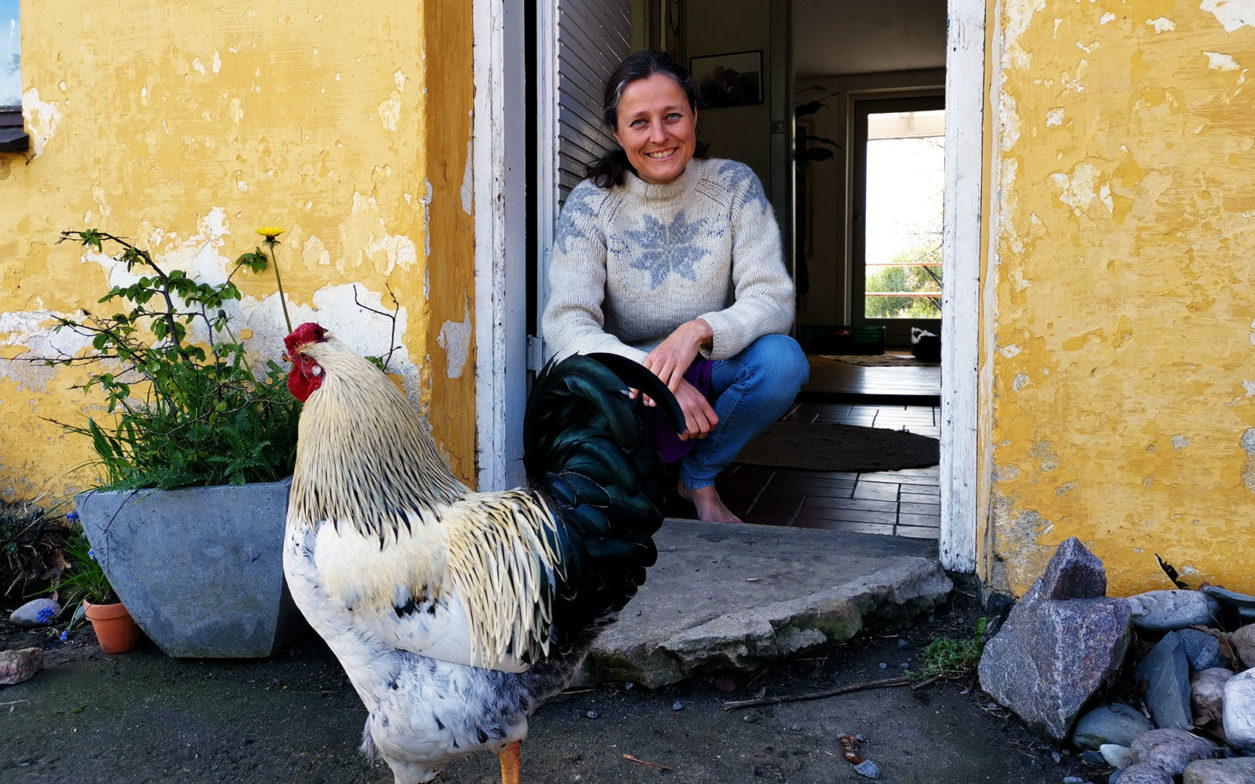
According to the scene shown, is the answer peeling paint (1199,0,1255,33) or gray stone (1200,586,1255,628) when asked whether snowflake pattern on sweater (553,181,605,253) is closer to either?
peeling paint (1199,0,1255,33)

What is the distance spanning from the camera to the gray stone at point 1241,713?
1.86m

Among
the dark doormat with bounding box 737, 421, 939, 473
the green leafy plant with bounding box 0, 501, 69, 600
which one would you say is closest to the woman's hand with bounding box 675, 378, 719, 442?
the dark doormat with bounding box 737, 421, 939, 473

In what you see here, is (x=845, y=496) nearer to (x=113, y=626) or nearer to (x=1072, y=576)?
(x=1072, y=576)

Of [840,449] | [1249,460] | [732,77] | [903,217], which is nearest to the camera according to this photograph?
[1249,460]

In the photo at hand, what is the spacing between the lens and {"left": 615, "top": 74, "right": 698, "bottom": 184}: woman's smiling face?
2.97 m

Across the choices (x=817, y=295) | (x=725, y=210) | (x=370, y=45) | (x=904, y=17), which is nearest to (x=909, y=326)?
(x=817, y=295)

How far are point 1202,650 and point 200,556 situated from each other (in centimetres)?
281

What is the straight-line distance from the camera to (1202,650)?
215 centimetres

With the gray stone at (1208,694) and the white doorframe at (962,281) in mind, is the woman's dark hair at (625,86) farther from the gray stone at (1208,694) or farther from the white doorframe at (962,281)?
the gray stone at (1208,694)

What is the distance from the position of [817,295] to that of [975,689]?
11379 mm

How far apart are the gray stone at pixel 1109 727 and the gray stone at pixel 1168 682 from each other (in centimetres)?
5

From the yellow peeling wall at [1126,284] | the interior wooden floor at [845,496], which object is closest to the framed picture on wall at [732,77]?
the interior wooden floor at [845,496]

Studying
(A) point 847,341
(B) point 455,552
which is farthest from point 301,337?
(A) point 847,341

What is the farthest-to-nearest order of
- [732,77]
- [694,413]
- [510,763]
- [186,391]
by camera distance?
[732,77] < [694,413] < [186,391] < [510,763]
